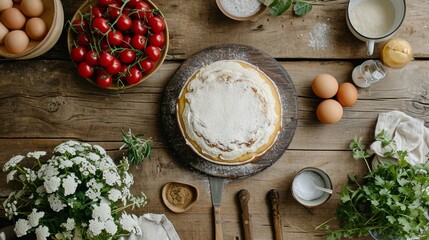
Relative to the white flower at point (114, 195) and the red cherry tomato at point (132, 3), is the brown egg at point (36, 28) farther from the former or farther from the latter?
the white flower at point (114, 195)

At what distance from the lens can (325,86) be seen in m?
1.83

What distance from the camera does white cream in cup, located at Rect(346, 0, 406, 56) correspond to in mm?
1846

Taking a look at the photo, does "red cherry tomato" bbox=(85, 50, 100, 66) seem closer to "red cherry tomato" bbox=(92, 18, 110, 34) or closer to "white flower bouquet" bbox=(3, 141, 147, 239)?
"red cherry tomato" bbox=(92, 18, 110, 34)

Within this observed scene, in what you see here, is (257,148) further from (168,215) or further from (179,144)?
(168,215)

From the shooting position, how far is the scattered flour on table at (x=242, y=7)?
187 centimetres

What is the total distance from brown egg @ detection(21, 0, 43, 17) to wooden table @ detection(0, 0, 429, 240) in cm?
15

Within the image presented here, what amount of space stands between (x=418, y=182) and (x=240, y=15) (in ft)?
2.67

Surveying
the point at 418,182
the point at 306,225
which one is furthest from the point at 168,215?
the point at 418,182

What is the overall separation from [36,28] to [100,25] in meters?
0.21

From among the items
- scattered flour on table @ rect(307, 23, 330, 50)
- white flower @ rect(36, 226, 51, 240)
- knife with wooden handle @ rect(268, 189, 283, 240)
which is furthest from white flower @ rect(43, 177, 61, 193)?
scattered flour on table @ rect(307, 23, 330, 50)

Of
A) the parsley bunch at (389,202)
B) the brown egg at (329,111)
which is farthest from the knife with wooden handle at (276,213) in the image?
the brown egg at (329,111)

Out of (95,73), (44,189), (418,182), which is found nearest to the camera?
(44,189)

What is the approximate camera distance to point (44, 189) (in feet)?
5.01

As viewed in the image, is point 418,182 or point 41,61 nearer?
point 418,182
